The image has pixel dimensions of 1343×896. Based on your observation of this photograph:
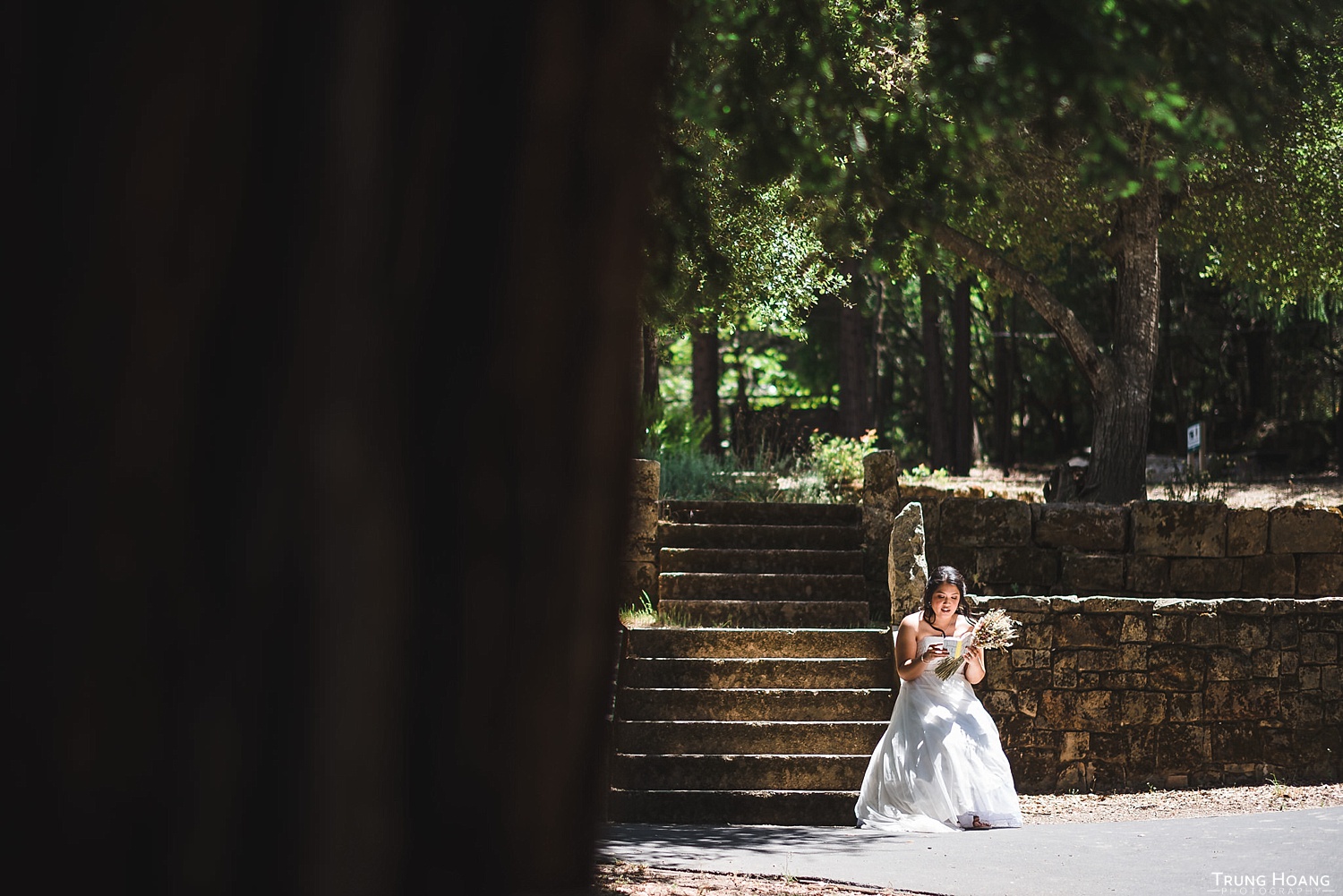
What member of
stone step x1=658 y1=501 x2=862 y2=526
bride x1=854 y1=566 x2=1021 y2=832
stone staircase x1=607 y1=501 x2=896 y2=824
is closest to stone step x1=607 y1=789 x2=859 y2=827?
stone staircase x1=607 y1=501 x2=896 y2=824

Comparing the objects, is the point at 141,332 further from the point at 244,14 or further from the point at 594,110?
the point at 594,110

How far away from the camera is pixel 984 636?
8.91 metres

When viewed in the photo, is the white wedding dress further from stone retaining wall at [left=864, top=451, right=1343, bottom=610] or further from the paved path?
stone retaining wall at [left=864, top=451, right=1343, bottom=610]

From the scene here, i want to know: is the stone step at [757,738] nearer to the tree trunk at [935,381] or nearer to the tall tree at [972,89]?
the tall tree at [972,89]

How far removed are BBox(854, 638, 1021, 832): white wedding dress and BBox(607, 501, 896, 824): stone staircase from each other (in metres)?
0.66

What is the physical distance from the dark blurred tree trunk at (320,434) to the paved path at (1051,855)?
3484 mm

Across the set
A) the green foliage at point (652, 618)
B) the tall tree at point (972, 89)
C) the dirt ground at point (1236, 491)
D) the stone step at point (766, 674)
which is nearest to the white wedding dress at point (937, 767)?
the stone step at point (766, 674)

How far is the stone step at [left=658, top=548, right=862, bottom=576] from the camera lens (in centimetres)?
1196

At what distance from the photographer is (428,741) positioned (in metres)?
2.99

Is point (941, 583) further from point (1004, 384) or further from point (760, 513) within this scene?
point (1004, 384)

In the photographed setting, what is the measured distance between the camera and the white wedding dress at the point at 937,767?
8305mm

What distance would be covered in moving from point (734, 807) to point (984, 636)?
2.08 meters

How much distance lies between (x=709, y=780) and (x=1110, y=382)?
7.72m

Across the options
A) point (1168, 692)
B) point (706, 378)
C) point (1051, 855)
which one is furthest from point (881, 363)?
point (1051, 855)
